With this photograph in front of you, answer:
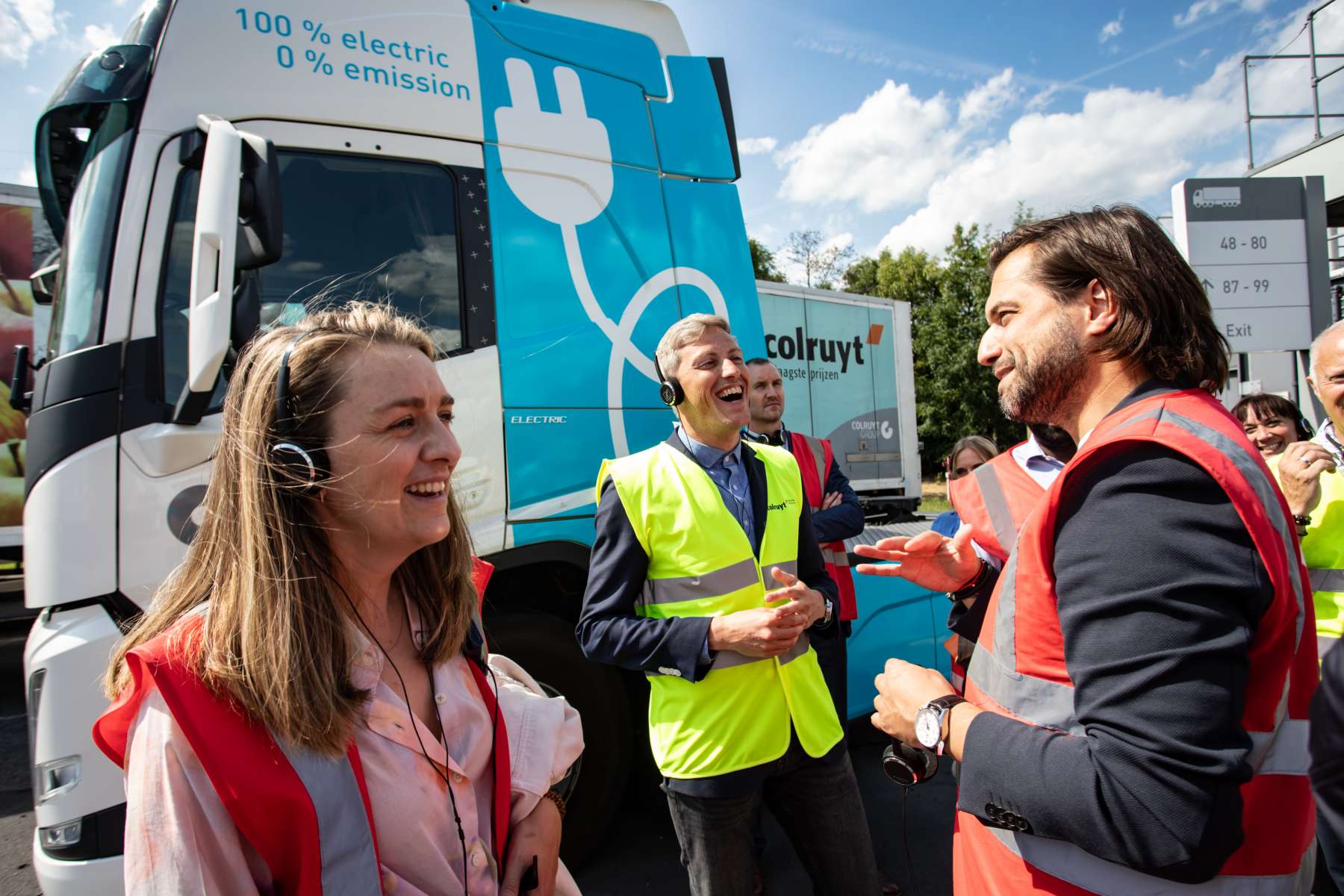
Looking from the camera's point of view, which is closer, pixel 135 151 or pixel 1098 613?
pixel 1098 613

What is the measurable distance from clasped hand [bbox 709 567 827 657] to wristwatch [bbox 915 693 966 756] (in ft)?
2.11

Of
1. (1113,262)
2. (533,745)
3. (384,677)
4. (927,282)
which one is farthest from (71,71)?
(927,282)

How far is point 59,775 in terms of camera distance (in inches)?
82.7

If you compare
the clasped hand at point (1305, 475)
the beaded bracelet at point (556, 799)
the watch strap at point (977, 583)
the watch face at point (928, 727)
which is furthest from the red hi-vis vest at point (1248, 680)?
the clasped hand at point (1305, 475)

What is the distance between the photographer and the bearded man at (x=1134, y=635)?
96 centimetres

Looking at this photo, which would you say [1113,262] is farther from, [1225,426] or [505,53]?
[505,53]

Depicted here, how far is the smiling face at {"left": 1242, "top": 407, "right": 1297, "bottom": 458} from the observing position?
3.65 metres

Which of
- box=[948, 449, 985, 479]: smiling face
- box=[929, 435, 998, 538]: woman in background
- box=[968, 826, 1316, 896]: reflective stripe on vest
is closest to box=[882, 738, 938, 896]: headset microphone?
box=[968, 826, 1316, 896]: reflective stripe on vest

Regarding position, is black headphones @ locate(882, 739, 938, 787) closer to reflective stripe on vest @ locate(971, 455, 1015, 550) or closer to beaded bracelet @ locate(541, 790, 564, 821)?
reflective stripe on vest @ locate(971, 455, 1015, 550)

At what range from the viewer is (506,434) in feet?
9.41

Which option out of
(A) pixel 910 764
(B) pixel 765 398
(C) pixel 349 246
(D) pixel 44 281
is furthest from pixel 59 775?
(B) pixel 765 398

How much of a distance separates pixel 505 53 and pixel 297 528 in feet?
8.08

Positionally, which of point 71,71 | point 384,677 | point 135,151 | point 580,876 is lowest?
point 580,876

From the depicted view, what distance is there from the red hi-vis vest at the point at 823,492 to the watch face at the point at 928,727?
6.71ft
